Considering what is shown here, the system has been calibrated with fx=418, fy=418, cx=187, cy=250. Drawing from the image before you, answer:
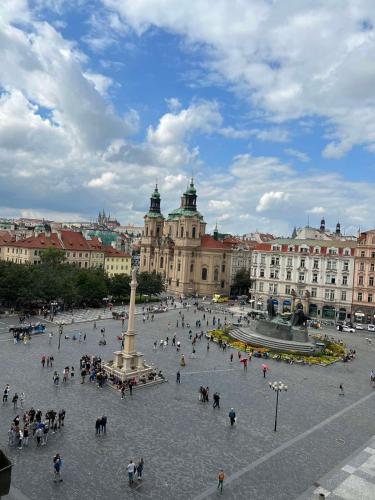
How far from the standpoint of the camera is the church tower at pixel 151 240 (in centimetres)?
10569

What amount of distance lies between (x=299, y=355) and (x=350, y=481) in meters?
23.4

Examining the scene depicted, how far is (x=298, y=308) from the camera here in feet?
156

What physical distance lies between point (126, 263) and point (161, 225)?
51.1 ft

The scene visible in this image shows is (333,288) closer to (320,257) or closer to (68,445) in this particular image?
(320,257)

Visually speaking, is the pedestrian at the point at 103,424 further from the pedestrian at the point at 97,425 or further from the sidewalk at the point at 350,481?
the sidewalk at the point at 350,481

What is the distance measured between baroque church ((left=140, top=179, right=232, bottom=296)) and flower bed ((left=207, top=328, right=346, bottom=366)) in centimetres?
4740

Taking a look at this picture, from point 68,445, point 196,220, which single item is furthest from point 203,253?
point 68,445

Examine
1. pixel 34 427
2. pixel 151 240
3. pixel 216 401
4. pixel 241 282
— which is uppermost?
pixel 151 240

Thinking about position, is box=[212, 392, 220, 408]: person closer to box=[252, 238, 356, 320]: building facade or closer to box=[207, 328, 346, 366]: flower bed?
box=[207, 328, 346, 366]: flower bed

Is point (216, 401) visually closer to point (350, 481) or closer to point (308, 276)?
point (350, 481)

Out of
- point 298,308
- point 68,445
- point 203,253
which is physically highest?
point 203,253

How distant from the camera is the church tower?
347ft

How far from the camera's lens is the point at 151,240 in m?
107

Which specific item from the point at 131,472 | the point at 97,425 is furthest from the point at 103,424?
the point at 131,472
